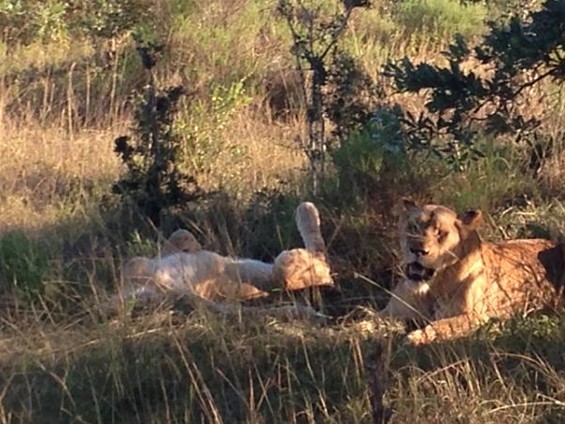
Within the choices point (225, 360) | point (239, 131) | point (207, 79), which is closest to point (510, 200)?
point (225, 360)

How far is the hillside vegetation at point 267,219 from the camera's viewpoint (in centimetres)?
478

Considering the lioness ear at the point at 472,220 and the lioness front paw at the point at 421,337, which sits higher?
the lioness ear at the point at 472,220

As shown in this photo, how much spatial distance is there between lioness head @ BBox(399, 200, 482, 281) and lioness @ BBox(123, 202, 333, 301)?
2.15ft

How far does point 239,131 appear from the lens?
30.7 ft

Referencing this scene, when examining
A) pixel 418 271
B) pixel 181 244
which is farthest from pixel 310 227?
pixel 418 271

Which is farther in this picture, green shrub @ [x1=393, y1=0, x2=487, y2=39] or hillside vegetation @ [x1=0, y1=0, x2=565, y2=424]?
green shrub @ [x1=393, y1=0, x2=487, y2=39]

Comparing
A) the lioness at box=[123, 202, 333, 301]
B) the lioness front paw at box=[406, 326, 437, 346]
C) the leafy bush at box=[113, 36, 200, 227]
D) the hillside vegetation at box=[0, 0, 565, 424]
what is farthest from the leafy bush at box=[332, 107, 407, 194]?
the lioness front paw at box=[406, 326, 437, 346]

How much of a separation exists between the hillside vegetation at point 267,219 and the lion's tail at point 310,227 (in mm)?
136

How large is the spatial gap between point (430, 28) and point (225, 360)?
844 cm

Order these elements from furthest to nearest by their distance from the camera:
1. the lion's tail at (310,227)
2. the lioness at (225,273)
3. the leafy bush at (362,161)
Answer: the leafy bush at (362,161) → the lion's tail at (310,227) → the lioness at (225,273)

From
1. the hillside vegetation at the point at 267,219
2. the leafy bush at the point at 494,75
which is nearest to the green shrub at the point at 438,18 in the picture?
the hillside vegetation at the point at 267,219

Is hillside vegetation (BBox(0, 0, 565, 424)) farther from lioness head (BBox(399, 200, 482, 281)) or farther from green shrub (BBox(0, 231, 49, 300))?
lioness head (BBox(399, 200, 482, 281))

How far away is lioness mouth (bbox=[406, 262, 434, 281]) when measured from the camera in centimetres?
550

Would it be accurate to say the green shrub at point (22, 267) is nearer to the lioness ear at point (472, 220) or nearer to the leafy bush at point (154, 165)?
the leafy bush at point (154, 165)
